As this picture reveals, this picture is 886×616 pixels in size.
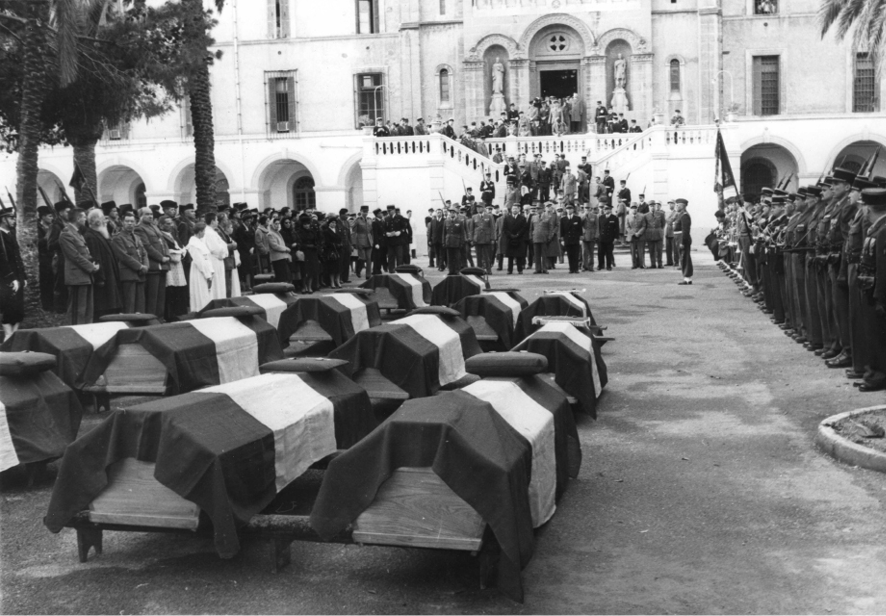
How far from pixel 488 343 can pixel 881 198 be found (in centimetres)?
537

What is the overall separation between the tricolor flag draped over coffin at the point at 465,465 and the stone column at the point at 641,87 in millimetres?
39143

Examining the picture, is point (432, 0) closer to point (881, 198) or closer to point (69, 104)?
point (69, 104)

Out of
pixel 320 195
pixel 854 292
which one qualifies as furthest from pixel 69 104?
pixel 320 195

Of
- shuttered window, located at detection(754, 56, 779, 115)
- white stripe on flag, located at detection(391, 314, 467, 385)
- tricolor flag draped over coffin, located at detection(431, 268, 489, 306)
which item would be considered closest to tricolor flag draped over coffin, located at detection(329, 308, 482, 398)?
white stripe on flag, located at detection(391, 314, 467, 385)

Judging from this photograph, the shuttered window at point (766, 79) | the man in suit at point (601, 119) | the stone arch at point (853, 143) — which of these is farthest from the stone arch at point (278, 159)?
the stone arch at point (853, 143)

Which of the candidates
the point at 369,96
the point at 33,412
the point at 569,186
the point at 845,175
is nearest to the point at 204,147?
the point at 845,175

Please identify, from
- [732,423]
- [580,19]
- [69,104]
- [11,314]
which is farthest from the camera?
[580,19]

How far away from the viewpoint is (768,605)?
5.39m

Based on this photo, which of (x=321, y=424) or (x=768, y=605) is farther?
(x=321, y=424)

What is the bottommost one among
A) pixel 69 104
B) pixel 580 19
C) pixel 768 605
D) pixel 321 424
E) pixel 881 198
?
pixel 768 605

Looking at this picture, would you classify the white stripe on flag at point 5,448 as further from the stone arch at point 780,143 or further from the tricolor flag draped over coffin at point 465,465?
the stone arch at point 780,143

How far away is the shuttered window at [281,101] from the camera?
46969 mm

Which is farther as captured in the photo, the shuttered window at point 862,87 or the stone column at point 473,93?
the stone column at point 473,93

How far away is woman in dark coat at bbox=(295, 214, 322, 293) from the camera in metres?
24.4
